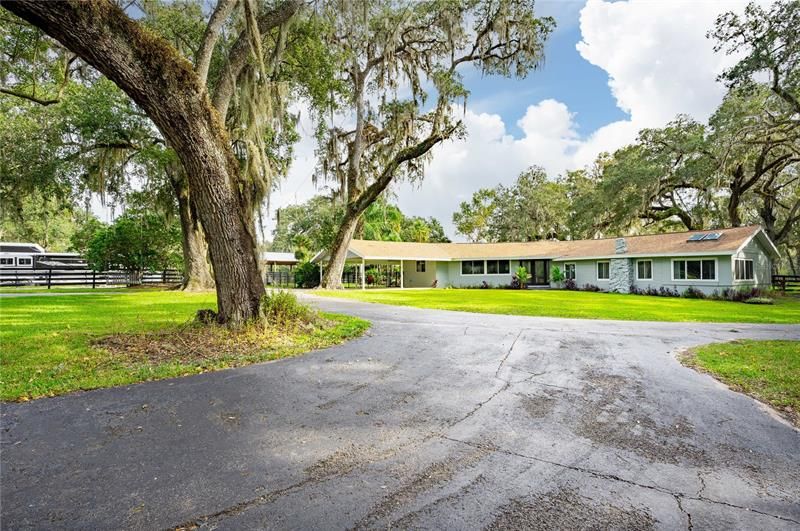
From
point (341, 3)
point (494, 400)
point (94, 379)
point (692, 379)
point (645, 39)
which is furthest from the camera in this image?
point (645, 39)

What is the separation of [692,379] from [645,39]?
12.1 m

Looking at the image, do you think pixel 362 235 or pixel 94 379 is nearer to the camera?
pixel 94 379

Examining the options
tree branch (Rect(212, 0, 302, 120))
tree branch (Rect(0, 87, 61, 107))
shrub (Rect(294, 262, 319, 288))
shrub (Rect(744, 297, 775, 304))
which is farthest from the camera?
shrub (Rect(294, 262, 319, 288))

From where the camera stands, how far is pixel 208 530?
1977 mm

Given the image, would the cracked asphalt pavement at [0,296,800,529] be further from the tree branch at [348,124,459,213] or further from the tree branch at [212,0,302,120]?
the tree branch at [348,124,459,213]

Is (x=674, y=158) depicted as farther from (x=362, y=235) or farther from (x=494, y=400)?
(x=494, y=400)

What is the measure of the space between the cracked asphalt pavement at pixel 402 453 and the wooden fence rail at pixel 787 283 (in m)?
26.3

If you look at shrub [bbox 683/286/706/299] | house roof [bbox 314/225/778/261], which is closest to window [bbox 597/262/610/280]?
house roof [bbox 314/225/778/261]

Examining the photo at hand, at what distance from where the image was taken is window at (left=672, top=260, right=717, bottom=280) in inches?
789

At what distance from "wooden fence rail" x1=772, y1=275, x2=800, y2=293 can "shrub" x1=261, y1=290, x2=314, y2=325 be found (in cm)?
2833

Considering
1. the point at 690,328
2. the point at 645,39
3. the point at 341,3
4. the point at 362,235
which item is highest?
the point at 645,39

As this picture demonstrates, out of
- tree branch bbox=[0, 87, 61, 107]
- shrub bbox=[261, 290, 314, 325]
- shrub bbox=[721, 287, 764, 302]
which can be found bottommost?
shrub bbox=[721, 287, 764, 302]

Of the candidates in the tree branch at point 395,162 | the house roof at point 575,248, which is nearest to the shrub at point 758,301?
the house roof at point 575,248

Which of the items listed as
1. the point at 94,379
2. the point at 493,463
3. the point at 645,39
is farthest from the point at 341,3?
the point at 645,39
